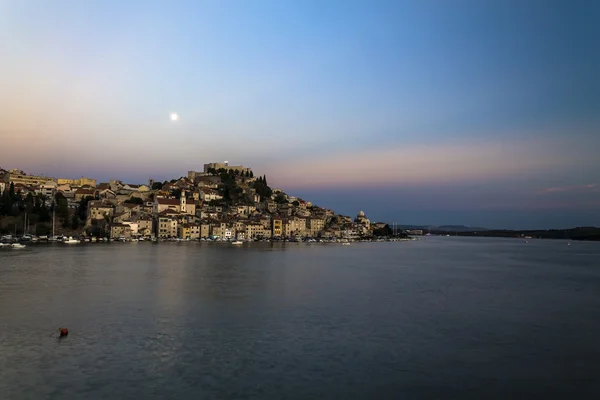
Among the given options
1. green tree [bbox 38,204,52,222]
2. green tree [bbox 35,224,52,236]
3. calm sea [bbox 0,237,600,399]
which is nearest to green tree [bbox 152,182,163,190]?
green tree [bbox 38,204,52,222]

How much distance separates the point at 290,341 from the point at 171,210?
76761 millimetres

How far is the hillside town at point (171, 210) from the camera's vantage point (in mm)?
76625

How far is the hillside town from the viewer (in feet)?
251

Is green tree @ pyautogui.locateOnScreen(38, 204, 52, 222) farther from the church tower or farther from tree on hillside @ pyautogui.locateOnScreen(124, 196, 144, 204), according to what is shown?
the church tower

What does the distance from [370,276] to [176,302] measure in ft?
46.6

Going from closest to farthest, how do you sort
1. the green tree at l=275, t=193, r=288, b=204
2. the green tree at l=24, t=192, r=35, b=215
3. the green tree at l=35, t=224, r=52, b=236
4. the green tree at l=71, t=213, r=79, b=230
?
the green tree at l=35, t=224, r=52, b=236
the green tree at l=24, t=192, r=35, b=215
the green tree at l=71, t=213, r=79, b=230
the green tree at l=275, t=193, r=288, b=204

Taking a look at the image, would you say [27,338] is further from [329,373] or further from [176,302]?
[329,373]

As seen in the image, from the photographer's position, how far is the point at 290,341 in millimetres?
12070

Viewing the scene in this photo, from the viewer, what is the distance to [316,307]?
16.9 meters

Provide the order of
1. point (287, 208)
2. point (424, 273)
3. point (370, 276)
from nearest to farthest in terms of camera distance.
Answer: point (370, 276)
point (424, 273)
point (287, 208)

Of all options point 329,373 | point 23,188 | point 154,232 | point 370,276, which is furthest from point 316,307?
point 23,188

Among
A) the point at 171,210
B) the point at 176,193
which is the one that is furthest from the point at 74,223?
the point at 176,193

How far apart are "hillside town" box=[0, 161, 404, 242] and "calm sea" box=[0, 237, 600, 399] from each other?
5848 centimetres

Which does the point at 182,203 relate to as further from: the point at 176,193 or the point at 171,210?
the point at 176,193
